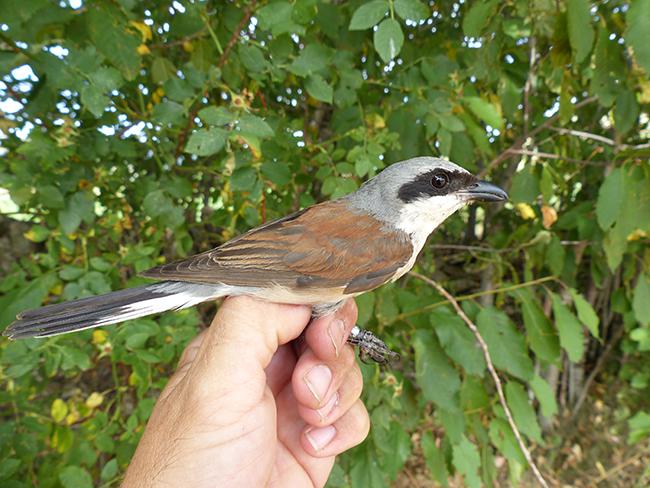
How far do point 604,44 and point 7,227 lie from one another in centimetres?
333

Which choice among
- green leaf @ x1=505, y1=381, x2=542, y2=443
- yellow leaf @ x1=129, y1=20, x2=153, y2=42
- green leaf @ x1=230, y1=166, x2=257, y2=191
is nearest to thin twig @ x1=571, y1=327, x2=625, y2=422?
green leaf @ x1=505, y1=381, x2=542, y2=443

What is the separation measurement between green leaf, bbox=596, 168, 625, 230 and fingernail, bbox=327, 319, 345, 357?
42.3 inches

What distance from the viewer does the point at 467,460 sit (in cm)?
213

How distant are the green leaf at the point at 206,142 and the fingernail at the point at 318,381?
2.78ft

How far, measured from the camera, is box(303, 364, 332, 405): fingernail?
1632 mm

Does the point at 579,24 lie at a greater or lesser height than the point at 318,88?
lesser

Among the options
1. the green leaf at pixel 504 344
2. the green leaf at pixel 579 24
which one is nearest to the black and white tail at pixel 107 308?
the green leaf at pixel 504 344

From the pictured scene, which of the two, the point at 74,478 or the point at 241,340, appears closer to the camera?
the point at 241,340

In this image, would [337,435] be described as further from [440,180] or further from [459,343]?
[440,180]

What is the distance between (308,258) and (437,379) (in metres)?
0.76

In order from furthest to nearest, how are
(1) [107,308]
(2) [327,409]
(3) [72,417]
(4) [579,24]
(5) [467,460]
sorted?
(5) [467,460] < (3) [72,417] < (2) [327,409] < (1) [107,308] < (4) [579,24]

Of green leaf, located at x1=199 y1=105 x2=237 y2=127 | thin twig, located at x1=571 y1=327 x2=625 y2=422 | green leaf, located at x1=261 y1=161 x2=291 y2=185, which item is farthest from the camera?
thin twig, located at x1=571 y1=327 x2=625 y2=422

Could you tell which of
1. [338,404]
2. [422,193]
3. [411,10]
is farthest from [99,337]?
[411,10]

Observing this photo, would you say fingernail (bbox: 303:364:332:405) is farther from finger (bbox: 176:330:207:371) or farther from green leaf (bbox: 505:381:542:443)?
green leaf (bbox: 505:381:542:443)
